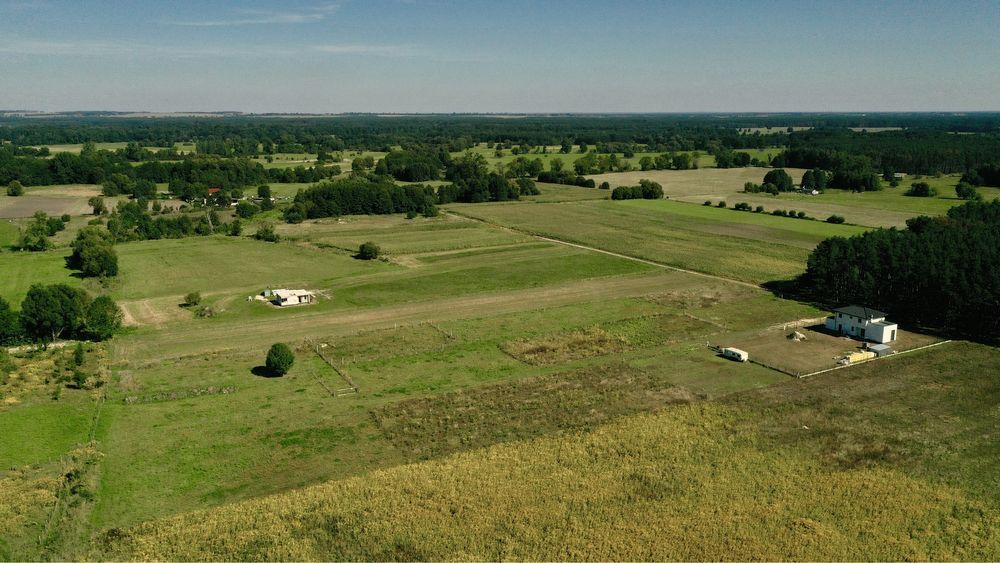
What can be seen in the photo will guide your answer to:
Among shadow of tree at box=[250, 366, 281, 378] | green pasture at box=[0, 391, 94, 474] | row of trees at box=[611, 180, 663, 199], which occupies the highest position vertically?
row of trees at box=[611, 180, 663, 199]

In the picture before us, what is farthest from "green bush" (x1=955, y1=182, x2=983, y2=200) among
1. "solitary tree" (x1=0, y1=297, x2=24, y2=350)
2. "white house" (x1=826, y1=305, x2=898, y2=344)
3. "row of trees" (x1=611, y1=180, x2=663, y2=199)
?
"solitary tree" (x1=0, y1=297, x2=24, y2=350)

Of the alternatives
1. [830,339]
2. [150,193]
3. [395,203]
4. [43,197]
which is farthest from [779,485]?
[43,197]

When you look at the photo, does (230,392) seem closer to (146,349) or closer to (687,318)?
(146,349)

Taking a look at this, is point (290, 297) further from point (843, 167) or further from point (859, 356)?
point (843, 167)

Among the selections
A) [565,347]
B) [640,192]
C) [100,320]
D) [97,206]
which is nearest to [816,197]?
[640,192]

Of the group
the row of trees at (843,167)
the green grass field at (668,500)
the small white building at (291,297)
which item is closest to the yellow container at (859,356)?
the green grass field at (668,500)

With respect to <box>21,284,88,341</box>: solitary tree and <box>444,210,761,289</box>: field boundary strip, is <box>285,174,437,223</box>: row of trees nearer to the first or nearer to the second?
<box>444,210,761,289</box>: field boundary strip
